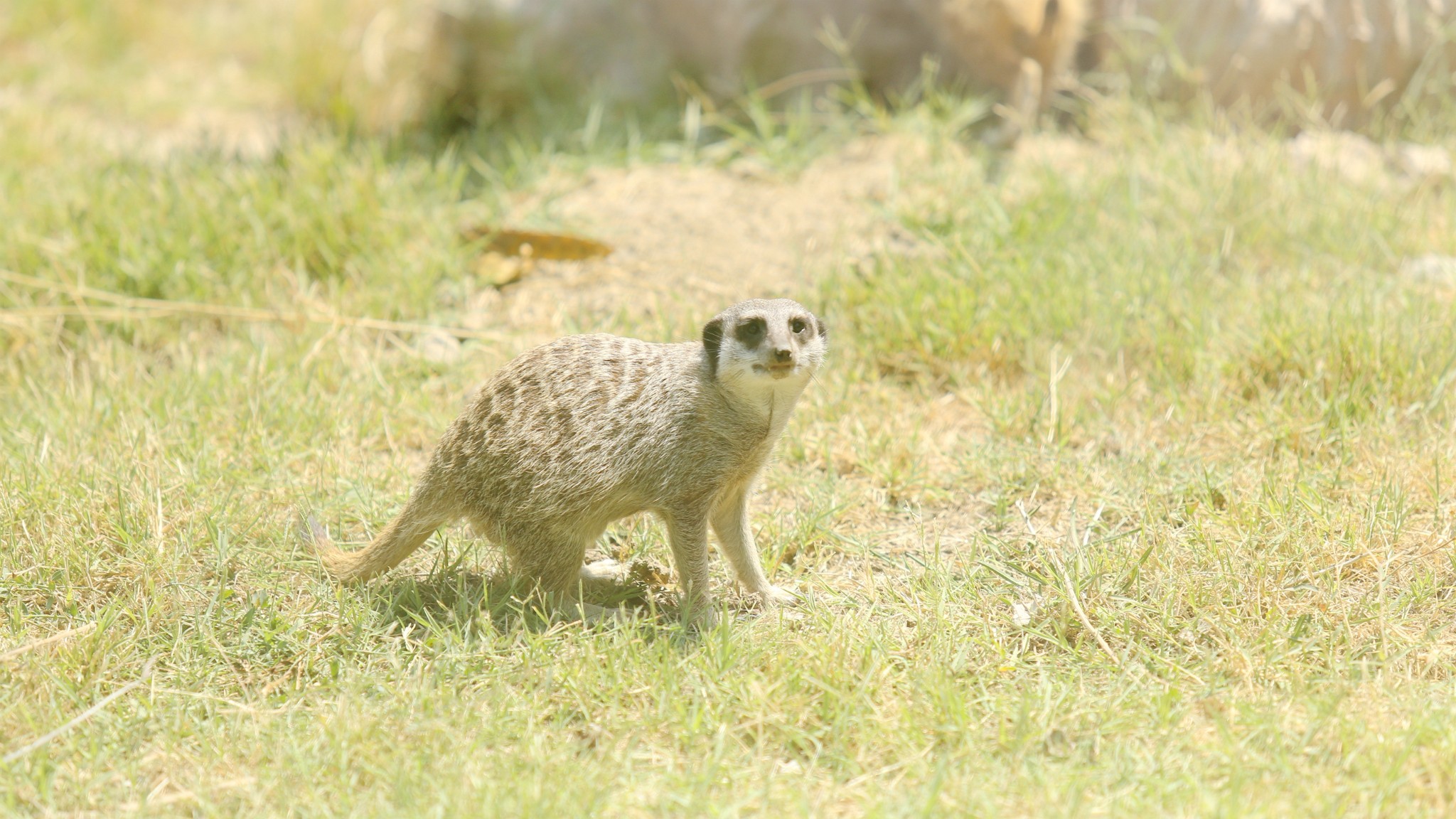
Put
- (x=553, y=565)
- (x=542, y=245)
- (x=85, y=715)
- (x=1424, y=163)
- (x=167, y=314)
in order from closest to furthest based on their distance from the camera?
(x=85, y=715)
(x=553, y=565)
(x=167, y=314)
(x=542, y=245)
(x=1424, y=163)

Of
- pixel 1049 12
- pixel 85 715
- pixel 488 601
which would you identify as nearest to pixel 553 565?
pixel 488 601

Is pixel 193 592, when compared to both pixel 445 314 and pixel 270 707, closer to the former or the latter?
pixel 270 707

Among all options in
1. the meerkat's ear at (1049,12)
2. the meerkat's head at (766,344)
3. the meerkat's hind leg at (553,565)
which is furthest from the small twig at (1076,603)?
the meerkat's ear at (1049,12)

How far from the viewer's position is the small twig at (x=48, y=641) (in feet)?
9.32

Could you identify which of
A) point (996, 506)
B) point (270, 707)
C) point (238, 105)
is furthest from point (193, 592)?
point (238, 105)

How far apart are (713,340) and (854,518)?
0.88 metres

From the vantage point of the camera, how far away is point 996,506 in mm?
3600

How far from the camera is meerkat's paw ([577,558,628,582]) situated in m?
3.43

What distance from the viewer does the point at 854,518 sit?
3.63 m

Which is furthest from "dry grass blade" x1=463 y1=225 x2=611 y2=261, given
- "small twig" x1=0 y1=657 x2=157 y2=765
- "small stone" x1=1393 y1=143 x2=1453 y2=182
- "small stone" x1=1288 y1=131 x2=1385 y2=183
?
"small stone" x1=1393 y1=143 x2=1453 y2=182

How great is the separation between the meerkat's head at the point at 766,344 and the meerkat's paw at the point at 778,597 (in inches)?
23.1

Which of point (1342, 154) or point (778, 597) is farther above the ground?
point (1342, 154)

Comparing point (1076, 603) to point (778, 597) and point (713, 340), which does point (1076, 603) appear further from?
point (713, 340)

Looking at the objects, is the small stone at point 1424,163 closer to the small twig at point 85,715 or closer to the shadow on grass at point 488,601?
the shadow on grass at point 488,601
